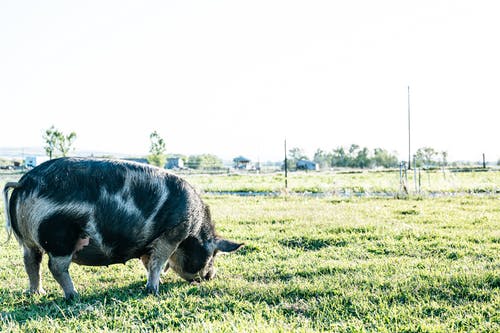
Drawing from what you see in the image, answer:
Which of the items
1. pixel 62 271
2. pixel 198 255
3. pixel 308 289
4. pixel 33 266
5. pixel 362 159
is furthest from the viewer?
pixel 362 159

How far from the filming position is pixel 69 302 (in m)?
5.41

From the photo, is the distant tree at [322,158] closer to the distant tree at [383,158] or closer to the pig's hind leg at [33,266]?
the distant tree at [383,158]

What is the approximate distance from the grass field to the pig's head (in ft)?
0.68

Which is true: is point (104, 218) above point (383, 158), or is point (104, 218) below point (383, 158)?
below

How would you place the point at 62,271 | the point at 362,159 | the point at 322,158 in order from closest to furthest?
the point at 62,271 < the point at 362,159 < the point at 322,158

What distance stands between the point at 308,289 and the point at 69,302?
2923 mm

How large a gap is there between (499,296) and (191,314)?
348cm

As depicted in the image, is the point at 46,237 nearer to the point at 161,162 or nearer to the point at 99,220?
the point at 99,220

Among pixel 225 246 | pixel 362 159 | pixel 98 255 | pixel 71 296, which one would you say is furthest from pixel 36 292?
pixel 362 159

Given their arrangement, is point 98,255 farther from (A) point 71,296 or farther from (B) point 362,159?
(B) point 362,159

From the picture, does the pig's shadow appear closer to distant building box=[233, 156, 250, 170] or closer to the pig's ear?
the pig's ear

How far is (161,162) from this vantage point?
59781 millimetres

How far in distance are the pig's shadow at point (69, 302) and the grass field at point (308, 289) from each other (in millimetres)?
16

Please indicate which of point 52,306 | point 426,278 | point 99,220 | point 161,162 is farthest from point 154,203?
point 161,162
